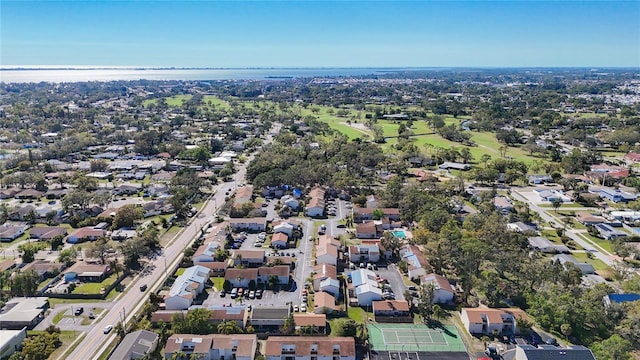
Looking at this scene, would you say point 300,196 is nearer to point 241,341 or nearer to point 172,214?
point 172,214

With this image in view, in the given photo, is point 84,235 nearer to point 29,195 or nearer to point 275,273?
point 29,195

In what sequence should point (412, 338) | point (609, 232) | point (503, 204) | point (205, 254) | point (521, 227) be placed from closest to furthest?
point (412, 338) → point (205, 254) → point (609, 232) → point (521, 227) → point (503, 204)

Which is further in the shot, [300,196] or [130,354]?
[300,196]

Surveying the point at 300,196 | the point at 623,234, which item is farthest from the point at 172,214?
the point at 623,234

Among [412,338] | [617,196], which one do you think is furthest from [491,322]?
[617,196]

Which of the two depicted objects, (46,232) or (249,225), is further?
(249,225)

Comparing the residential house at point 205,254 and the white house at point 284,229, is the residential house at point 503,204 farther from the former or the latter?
the residential house at point 205,254

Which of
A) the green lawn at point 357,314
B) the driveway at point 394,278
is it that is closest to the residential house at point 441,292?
the driveway at point 394,278
